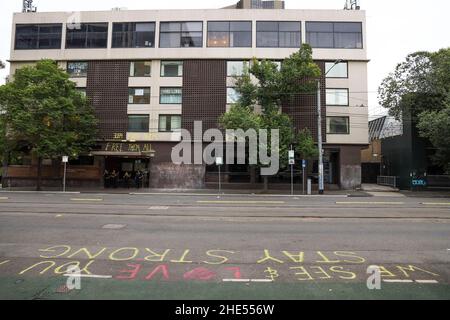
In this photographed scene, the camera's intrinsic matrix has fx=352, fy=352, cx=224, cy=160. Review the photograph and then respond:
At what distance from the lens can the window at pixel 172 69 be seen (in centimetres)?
3303

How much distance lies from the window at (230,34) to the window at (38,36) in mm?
15232

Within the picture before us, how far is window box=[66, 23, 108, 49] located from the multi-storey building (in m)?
0.10

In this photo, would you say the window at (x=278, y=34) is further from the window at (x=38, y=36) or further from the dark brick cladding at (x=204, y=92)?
the window at (x=38, y=36)

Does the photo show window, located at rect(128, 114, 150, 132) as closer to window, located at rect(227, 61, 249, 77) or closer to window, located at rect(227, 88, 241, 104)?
window, located at rect(227, 88, 241, 104)

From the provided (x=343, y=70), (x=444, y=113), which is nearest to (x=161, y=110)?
(x=343, y=70)

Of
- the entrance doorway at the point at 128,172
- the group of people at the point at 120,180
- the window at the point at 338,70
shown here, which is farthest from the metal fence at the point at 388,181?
the group of people at the point at 120,180

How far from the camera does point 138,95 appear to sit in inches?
1303

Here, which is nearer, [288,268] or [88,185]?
[288,268]

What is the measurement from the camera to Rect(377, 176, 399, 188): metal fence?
33594 millimetres

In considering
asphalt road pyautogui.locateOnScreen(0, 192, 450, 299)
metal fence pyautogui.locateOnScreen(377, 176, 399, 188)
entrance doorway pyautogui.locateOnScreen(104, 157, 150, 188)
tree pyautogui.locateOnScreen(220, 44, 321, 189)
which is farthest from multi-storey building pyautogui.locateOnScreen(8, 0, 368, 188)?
asphalt road pyautogui.locateOnScreen(0, 192, 450, 299)

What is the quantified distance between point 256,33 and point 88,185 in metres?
20.9

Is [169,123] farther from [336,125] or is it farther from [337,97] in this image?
[337,97]
